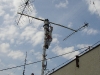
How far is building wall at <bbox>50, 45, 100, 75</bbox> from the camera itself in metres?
12.5

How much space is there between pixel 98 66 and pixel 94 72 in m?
0.56

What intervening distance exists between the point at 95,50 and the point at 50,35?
11.7 meters

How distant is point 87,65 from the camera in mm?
13391

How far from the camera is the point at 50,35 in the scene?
24094mm

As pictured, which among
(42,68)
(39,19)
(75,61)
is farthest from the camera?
(39,19)

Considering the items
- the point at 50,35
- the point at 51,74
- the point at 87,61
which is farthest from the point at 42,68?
the point at 87,61

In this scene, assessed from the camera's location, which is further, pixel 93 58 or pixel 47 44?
pixel 47 44

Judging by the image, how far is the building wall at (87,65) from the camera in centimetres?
1249

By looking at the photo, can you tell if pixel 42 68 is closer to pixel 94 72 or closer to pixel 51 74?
pixel 51 74

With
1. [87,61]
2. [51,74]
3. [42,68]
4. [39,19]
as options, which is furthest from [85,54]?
[39,19]

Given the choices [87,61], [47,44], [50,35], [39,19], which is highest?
[39,19]

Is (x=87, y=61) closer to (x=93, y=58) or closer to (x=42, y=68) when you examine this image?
(x=93, y=58)

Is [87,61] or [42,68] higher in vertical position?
[42,68]

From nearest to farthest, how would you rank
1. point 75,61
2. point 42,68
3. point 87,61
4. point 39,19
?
point 87,61 < point 75,61 < point 42,68 < point 39,19
